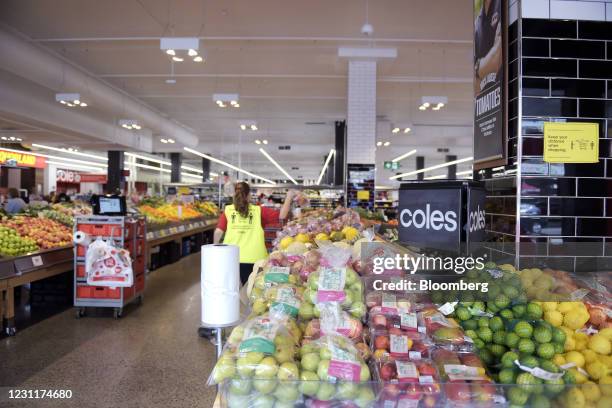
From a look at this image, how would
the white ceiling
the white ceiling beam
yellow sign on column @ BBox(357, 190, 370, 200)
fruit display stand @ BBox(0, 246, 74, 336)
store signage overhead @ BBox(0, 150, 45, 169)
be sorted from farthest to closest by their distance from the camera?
1. store signage overhead @ BBox(0, 150, 45, 169)
2. yellow sign on column @ BBox(357, 190, 370, 200)
3. the white ceiling beam
4. the white ceiling
5. fruit display stand @ BBox(0, 246, 74, 336)

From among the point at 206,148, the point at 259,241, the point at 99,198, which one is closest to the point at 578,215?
the point at 259,241

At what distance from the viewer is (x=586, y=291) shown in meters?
1.74

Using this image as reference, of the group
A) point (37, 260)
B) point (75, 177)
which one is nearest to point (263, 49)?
point (37, 260)

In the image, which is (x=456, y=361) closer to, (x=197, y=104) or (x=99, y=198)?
(x=99, y=198)

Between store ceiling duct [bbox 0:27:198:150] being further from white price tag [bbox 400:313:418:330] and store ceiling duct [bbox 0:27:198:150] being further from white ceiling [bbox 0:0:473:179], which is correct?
white price tag [bbox 400:313:418:330]

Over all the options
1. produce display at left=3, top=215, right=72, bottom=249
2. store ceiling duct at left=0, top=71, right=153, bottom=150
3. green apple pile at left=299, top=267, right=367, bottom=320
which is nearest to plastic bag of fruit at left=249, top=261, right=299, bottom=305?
green apple pile at left=299, top=267, right=367, bottom=320

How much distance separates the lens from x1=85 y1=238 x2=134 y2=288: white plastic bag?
490 cm

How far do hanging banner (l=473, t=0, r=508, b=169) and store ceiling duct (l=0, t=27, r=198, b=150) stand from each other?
730 centimetres

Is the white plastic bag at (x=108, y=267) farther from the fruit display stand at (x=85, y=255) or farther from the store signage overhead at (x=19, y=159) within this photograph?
the store signage overhead at (x=19, y=159)

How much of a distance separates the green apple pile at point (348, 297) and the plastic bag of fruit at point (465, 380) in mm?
332

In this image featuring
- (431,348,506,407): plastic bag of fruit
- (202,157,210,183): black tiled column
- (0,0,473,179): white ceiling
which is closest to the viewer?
(431,348,506,407): plastic bag of fruit

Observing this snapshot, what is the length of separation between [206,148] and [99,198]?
1759cm

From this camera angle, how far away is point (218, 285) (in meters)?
1.66

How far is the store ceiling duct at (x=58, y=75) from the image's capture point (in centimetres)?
707
